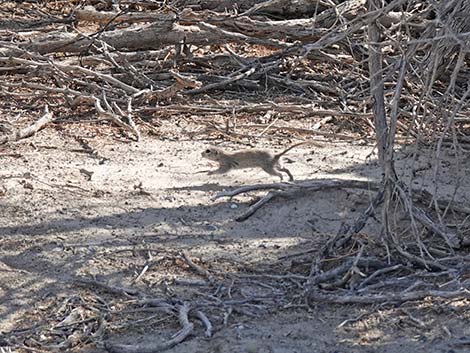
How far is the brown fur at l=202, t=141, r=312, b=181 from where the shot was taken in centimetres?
799

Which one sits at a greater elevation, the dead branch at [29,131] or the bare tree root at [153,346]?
the bare tree root at [153,346]

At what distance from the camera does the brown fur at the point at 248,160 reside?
26.2ft

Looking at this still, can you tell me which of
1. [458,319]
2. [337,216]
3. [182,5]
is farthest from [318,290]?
[182,5]

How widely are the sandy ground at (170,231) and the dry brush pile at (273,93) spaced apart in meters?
0.16

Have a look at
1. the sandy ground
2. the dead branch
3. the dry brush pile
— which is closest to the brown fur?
the sandy ground

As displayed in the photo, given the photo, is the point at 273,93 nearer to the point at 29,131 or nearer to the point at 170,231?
the point at 29,131

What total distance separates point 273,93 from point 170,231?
11.9 feet

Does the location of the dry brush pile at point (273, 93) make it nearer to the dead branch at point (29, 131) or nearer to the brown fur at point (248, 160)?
the dead branch at point (29, 131)

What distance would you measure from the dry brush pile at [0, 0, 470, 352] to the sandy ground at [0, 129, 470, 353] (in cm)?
16

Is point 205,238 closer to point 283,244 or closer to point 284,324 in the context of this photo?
point 283,244

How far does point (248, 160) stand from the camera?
816cm

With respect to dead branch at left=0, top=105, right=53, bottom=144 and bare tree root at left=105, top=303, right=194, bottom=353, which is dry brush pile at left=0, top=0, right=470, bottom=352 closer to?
dead branch at left=0, top=105, right=53, bottom=144

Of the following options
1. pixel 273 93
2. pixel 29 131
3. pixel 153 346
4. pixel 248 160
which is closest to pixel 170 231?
pixel 248 160

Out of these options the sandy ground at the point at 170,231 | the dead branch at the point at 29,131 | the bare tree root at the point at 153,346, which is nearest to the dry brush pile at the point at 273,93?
the dead branch at the point at 29,131
